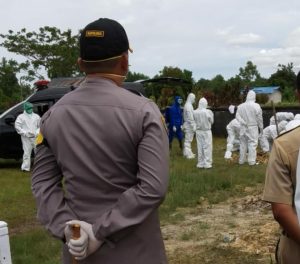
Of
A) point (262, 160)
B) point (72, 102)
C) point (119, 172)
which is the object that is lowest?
point (262, 160)

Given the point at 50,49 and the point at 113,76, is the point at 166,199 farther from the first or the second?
the point at 50,49

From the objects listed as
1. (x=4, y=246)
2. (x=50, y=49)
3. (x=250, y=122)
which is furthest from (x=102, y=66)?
(x=50, y=49)

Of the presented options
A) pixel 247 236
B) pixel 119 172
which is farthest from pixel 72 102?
pixel 247 236

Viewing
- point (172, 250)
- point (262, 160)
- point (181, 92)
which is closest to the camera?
point (172, 250)

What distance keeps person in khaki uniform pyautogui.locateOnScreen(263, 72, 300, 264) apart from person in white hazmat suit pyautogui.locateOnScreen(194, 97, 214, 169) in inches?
402

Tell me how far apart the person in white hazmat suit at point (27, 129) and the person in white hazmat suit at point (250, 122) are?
4903mm

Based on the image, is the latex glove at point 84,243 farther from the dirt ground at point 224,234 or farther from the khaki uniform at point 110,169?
the dirt ground at point 224,234

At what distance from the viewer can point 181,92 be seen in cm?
2586

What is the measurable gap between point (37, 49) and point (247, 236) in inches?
1082

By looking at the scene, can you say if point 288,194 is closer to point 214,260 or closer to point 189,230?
point 214,260

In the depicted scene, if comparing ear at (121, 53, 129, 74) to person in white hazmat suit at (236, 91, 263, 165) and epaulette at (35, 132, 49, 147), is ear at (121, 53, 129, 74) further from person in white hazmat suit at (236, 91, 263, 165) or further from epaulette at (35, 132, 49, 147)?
person in white hazmat suit at (236, 91, 263, 165)

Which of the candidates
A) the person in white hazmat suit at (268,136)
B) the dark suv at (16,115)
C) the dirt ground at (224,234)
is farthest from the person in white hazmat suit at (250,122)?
the dirt ground at (224,234)

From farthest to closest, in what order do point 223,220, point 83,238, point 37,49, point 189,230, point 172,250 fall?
point 37,49, point 223,220, point 189,230, point 172,250, point 83,238

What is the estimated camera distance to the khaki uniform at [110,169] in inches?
82.0
